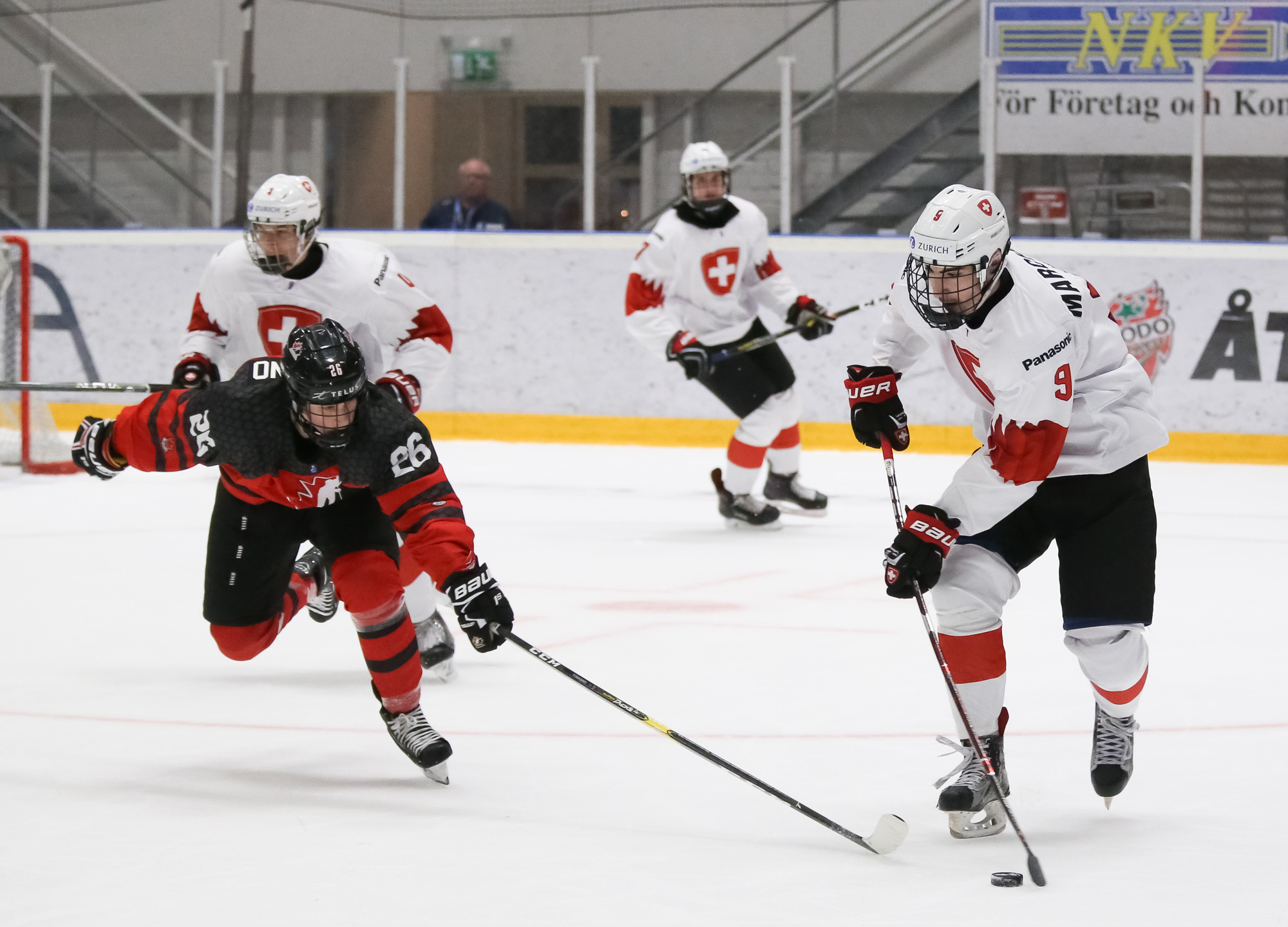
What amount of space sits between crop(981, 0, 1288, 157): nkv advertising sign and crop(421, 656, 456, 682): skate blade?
18.9ft

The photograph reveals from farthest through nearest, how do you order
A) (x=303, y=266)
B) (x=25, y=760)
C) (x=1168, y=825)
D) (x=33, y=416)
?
1. (x=33, y=416)
2. (x=303, y=266)
3. (x=25, y=760)
4. (x=1168, y=825)

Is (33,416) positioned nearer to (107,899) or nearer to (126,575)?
(126,575)

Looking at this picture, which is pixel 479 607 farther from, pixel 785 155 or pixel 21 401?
pixel 785 155

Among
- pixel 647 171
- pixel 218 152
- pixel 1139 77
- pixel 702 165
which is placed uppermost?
pixel 1139 77

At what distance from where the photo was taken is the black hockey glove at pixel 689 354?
609cm

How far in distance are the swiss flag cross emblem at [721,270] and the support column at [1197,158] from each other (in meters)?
3.04

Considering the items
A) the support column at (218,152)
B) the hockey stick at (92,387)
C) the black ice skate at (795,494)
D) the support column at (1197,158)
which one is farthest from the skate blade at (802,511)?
the support column at (218,152)

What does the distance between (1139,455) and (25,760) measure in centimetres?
196

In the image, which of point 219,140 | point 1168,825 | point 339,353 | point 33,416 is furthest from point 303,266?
point 219,140

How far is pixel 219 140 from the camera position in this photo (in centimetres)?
913

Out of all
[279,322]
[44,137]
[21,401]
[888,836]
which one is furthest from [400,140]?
[888,836]

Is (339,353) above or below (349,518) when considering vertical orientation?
above

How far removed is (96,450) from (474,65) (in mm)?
6944

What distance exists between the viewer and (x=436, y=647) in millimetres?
3518
